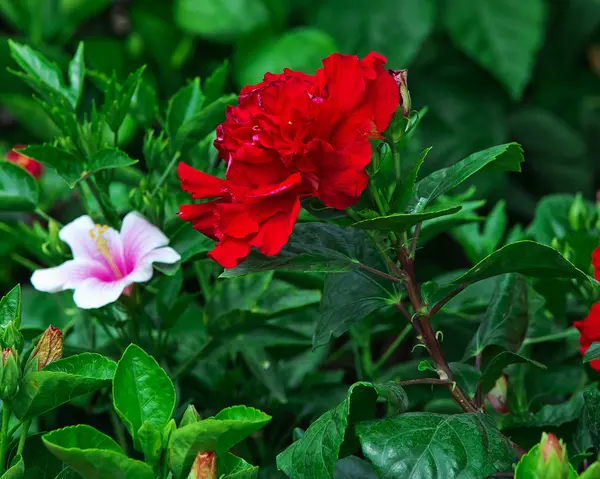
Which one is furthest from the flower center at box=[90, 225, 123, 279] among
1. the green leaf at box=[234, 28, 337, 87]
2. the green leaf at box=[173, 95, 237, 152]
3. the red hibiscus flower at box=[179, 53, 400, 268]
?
the green leaf at box=[234, 28, 337, 87]

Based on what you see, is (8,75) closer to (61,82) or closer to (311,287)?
(61,82)

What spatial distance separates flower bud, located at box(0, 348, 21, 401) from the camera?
0.66 m

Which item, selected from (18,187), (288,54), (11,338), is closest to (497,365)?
(11,338)

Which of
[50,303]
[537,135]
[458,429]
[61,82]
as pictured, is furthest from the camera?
[537,135]

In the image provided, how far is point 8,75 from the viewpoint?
1.84 meters

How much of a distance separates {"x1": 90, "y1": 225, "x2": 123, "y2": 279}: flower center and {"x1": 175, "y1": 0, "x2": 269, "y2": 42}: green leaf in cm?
108

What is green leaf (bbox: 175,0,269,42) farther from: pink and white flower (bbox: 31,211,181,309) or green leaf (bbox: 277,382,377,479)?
green leaf (bbox: 277,382,377,479)

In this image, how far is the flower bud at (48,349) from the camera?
0.70 meters

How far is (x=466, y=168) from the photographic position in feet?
2.29

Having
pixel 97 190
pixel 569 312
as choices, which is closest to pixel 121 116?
pixel 97 190

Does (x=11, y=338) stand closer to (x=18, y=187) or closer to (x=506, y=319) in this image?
(x=18, y=187)

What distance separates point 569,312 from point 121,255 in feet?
1.76

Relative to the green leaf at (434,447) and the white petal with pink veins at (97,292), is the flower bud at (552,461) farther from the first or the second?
the white petal with pink veins at (97,292)

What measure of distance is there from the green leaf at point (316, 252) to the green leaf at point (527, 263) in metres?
0.10
